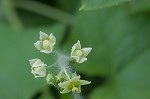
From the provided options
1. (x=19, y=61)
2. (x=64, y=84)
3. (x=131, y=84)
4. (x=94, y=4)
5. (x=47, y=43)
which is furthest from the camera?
(x=19, y=61)

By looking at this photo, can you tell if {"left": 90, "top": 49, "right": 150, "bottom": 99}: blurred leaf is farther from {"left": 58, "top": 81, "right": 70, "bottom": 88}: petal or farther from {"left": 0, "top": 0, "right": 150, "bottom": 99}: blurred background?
{"left": 58, "top": 81, "right": 70, "bottom": 88}: petal

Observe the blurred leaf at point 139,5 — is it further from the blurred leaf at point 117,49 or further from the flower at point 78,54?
the flower at point 78,54

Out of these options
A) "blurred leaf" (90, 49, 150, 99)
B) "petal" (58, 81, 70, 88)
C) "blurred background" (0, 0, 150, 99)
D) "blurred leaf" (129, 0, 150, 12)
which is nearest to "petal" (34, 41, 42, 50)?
"petal" (58, 81, 70, 88)

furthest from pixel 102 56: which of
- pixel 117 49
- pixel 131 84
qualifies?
pixel 131 84

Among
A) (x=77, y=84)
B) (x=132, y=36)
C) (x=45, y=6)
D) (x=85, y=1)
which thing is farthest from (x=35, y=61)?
(x=45, y=6)

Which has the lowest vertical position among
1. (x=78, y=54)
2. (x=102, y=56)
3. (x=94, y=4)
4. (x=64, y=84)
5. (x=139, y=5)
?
(x=64, y=84)

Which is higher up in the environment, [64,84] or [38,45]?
[38,45]

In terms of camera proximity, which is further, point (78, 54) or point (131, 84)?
point (131, 84)

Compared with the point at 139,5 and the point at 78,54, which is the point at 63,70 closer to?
the point at 78,54
